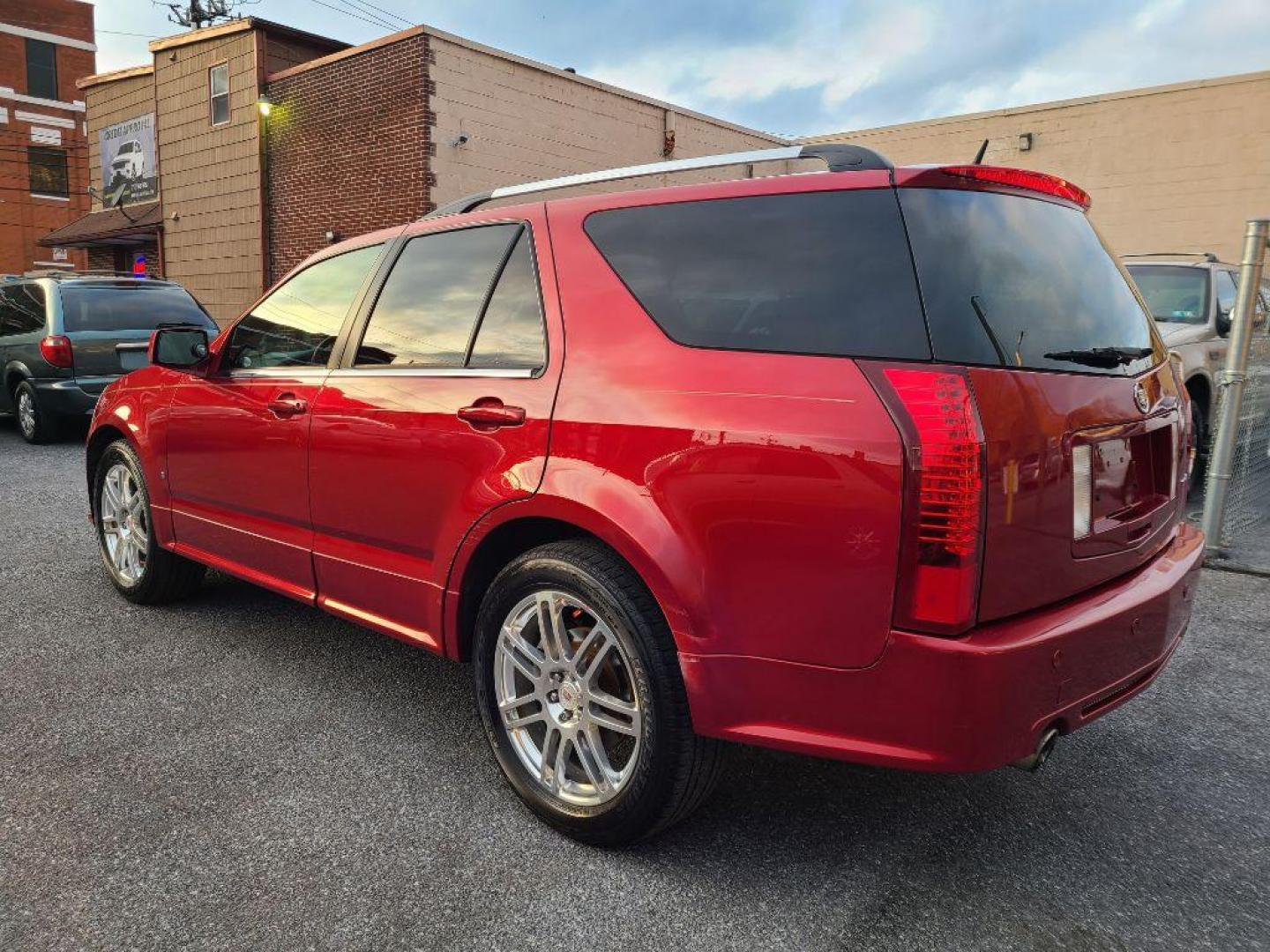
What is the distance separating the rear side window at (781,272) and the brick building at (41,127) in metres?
43.4

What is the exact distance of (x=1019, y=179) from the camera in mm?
2316

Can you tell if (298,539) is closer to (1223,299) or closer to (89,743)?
(89,743)

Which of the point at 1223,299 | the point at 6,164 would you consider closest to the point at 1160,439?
the point at 1223,299

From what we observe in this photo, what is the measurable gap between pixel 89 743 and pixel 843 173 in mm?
2901

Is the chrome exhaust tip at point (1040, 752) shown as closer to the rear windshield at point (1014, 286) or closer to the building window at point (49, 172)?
the rear windshield at point (1014, 286)

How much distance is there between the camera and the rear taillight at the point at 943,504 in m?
1.87

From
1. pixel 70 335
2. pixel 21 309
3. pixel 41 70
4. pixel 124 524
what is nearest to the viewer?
pixel 124 524

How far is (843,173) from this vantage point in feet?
7.23

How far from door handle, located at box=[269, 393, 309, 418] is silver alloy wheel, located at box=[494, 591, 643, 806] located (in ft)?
4.08

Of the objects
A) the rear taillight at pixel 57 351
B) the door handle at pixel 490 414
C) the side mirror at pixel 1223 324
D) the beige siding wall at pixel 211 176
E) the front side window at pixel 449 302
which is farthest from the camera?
the beige siding wall at pixel 211 176

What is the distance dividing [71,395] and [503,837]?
8.99 meters

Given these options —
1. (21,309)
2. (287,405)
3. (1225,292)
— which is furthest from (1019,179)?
(21,309)

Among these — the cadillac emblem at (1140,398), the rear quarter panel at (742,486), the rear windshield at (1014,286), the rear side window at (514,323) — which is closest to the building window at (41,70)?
the rear side window at (514,323)

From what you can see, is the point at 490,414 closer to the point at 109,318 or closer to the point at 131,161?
the point at 109,318
